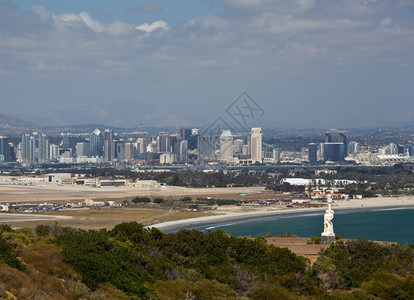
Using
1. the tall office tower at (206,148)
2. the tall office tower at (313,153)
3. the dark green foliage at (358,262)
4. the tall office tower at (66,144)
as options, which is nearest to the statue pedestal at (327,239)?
the dark green foliage at (358,262)

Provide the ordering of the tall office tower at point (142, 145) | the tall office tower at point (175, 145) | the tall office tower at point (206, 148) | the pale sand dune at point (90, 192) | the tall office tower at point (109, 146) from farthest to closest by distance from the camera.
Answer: the tall office tower at point (142, 145)
the tall office tower at point (109, 146)
the tall office tower at point (175, 145)
the tall office tower at point (206, 148)
the pale sand dune at point (90, 192)

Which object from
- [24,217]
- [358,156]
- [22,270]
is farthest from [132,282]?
[358,156]

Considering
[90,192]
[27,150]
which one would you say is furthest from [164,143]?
[90,192]

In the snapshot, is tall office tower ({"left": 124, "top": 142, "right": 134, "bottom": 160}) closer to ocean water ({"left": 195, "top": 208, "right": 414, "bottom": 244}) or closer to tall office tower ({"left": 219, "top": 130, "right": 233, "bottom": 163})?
tall office tower ({"left": 219, "top": 130, "right": 233, "bottom": 163})

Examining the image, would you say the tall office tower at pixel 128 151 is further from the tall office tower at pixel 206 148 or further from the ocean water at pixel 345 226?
the ocean water at pixel 345 226

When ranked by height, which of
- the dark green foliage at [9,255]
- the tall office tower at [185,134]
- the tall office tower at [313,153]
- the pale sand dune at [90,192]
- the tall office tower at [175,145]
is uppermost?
the tall office tower at [185,134]

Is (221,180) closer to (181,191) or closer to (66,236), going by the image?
(181,191)

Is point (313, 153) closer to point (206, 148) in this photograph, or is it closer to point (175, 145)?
point (206, 148)
